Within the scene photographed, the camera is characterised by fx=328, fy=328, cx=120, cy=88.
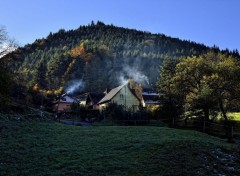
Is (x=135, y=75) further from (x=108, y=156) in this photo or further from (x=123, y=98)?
(x=108, y=156)

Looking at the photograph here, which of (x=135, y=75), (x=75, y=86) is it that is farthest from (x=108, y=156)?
(x=135, y=75)

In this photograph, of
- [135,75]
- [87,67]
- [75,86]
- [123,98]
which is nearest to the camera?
[123,98]

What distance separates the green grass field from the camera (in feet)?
44.5

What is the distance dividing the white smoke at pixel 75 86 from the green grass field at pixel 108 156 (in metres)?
90.1

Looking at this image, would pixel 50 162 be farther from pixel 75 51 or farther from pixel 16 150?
pixel 75 51

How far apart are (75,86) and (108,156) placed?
3847 inches

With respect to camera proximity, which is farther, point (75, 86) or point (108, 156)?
point (75, 86)

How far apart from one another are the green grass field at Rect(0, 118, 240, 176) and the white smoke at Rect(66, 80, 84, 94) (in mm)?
90102

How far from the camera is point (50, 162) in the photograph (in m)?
14.5

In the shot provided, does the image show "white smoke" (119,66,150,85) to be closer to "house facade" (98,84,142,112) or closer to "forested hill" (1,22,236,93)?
"forested hill" (1,22,236,93)

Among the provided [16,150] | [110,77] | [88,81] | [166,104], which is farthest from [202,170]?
[110,77]

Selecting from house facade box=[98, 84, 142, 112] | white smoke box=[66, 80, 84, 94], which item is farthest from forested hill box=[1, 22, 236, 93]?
house facade box=[98, 84, 142, 112]

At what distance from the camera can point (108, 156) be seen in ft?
50.8

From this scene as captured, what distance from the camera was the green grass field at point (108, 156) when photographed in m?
13.6
